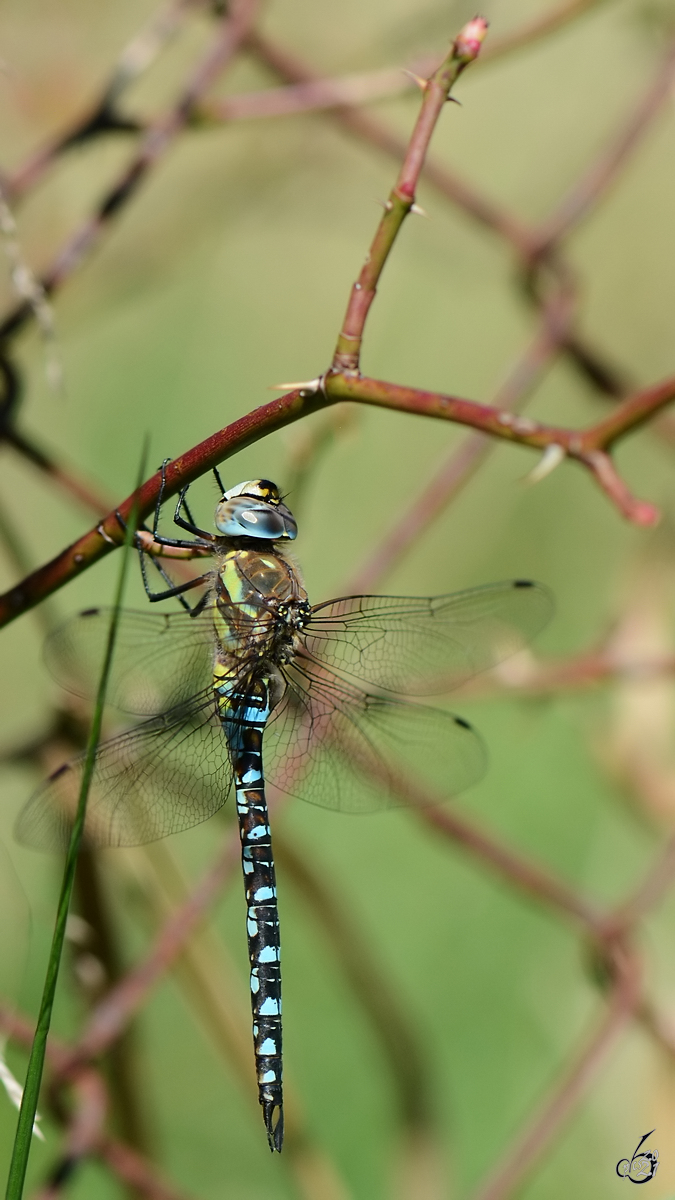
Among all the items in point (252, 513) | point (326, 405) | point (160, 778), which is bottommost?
point (326, 405)

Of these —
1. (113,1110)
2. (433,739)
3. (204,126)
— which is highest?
(204,126)

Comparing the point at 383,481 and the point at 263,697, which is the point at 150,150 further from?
the point at 383,481

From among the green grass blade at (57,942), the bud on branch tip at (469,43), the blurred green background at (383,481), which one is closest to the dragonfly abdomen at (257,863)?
the blurred green background at (383,481)

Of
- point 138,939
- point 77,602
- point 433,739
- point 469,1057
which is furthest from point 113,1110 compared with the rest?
point 77,602

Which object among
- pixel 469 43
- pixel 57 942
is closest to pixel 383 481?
pixel 469 43

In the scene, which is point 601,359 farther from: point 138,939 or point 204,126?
point 138,939

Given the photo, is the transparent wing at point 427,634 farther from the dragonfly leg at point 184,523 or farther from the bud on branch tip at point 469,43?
the bud on branch tip at point 469,43

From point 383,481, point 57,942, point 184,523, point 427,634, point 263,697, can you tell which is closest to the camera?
point 57,942
